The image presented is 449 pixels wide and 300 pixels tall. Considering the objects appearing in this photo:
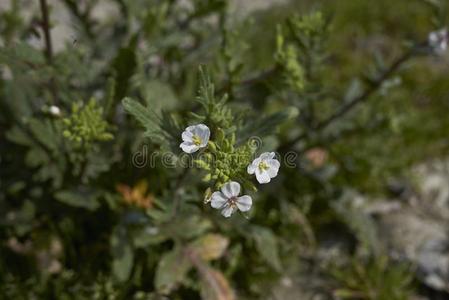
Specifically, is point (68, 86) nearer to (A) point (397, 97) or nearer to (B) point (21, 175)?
(B) point (21, 175)

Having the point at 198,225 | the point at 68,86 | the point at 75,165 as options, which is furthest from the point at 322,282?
the point at 68,86

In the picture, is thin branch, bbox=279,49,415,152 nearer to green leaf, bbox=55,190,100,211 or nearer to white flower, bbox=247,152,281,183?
green leaf, bbox=55,190,100,211

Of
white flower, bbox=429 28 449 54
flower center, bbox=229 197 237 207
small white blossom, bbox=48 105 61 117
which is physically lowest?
flower center, bbox=229 197 237 207

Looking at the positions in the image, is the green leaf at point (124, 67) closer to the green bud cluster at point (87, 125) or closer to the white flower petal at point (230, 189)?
the green bud cluster at point (87, 125)

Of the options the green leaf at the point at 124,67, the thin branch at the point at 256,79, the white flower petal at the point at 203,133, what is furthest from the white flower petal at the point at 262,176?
the green leaf at the point at 124,67

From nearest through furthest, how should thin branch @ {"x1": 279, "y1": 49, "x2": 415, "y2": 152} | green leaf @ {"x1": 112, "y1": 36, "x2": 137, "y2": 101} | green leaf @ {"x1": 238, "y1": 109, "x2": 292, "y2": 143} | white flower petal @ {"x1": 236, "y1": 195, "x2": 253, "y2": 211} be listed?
1. white flower petal @ {"x1": 236, "y1": 195, "x2": 253, "y2": 211}
2. green leaf @ {"x1": 238, "y1": 109, "x2": 292, "y2": 143}
3. green leaf @ {"x1": 112, "y1": 36, "x2": 137, "y2": 101}
4. thin branch @ {"x1": 279, "y1": 49, "x2": 415, "y2": 152}

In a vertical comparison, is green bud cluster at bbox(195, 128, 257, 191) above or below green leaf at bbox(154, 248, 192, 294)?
below

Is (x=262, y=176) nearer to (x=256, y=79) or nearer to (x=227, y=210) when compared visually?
(x=227, y=210)

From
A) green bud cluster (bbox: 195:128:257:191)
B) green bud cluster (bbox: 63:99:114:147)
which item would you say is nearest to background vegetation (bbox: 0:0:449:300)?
green bud cluster (bbox: 63:99:114:147)
